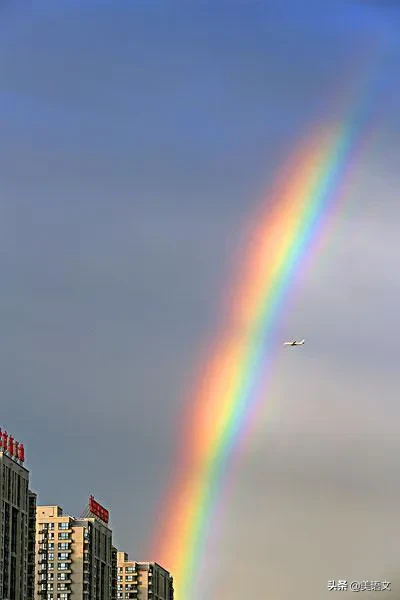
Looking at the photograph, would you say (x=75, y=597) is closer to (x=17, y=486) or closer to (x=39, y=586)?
(x=39, y=586)

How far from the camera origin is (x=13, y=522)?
15238cm

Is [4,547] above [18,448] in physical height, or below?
below

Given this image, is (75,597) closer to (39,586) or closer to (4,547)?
(39,586)

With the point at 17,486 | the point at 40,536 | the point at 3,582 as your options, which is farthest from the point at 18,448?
the point at 40,536

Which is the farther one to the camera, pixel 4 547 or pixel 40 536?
pixel 40 536

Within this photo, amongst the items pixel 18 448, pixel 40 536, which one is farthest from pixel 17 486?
pixel 40 536

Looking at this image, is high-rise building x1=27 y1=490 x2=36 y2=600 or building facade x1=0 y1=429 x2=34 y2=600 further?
high-rise building x1=27 y1=490 x2=36 y2=600

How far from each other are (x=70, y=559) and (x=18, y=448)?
161ft

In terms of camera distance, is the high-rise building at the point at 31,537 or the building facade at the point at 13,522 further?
the high-rise building at the point at 31,537

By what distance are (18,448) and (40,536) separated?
4643 cm

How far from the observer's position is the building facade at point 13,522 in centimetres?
14812

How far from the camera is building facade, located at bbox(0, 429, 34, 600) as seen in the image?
148125mm

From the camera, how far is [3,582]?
481 feet

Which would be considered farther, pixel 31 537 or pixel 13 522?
pixel 31 537
